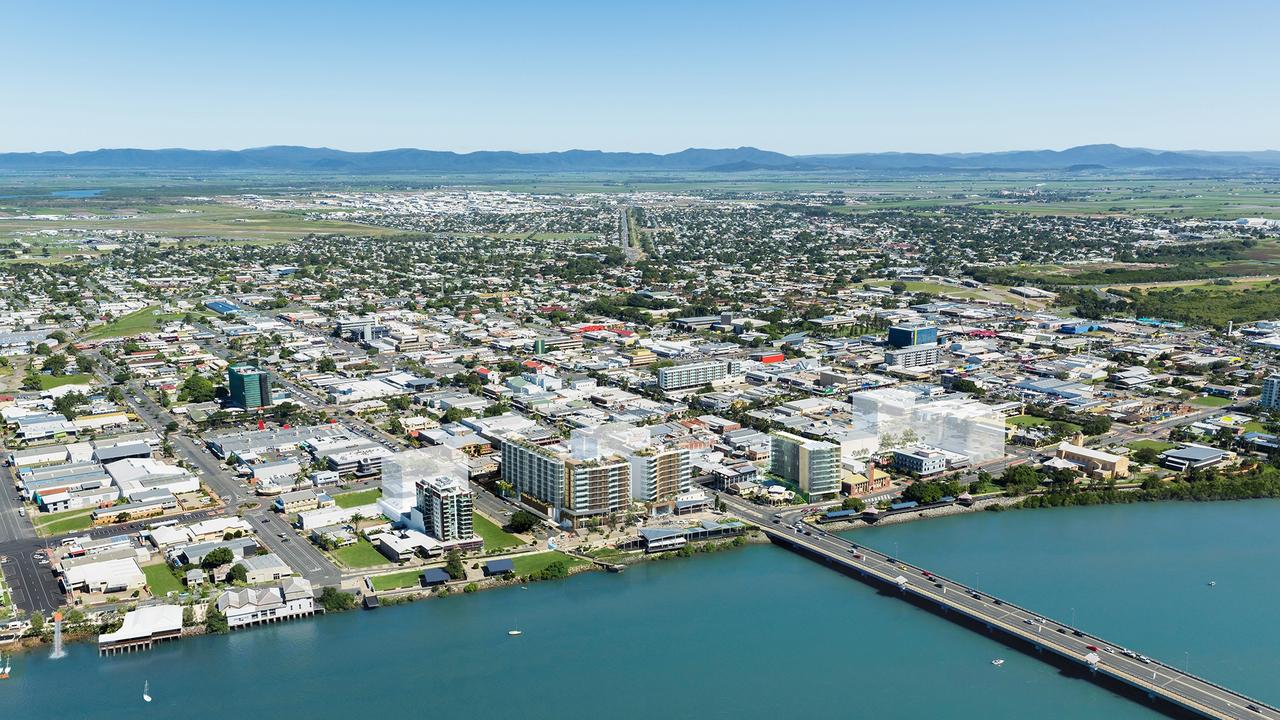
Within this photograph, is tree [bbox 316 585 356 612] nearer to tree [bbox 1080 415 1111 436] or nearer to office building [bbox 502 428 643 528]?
office building [bbox 502 428 643 528]

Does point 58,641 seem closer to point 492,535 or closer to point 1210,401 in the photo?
point 492,535

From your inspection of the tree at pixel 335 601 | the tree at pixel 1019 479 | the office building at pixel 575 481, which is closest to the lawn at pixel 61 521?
the tree at pixel 335 601

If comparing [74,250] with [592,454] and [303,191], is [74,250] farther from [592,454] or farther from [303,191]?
[303,191]

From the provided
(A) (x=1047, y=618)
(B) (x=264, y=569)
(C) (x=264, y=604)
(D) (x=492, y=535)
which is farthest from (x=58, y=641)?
(A) (x=1047, y=618)

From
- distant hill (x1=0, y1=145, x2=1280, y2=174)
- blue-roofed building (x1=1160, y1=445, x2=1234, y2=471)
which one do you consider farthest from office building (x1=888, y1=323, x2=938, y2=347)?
distant hill (x1=0, y1=145, x2=1280, y2=174)

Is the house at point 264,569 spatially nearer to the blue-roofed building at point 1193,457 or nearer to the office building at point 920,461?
the office building at point 920,461

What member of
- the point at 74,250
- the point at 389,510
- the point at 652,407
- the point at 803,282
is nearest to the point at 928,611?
the point at 389,510
